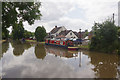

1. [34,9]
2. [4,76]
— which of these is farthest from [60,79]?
[34,9]

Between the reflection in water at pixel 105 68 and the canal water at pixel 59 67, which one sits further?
the reflection in water at pixel 105 68

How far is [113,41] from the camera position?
1359 centimetres

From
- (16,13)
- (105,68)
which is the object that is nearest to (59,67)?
(105,68)

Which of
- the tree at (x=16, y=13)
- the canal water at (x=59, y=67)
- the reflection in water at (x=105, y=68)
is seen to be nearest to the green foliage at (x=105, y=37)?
the canal water at (x=59, y=67)

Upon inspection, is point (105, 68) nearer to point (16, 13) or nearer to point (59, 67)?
point (59, 67)

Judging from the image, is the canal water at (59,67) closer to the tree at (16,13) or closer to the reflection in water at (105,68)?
the reflection in water at (105,68)

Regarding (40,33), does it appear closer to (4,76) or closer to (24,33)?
(24,33)

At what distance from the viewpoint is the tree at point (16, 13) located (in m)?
6.94

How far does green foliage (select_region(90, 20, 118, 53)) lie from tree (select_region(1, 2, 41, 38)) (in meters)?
10.2

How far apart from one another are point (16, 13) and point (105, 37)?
12.4 meters

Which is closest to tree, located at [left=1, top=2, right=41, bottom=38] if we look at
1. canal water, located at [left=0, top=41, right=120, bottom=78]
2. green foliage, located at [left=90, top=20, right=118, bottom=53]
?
canal water, located at [left=0, top=41, right=120, bottom=78]

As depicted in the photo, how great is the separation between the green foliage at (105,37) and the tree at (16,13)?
10.2m

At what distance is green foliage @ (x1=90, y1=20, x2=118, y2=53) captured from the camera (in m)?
13.5

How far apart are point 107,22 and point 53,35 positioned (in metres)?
35.1
